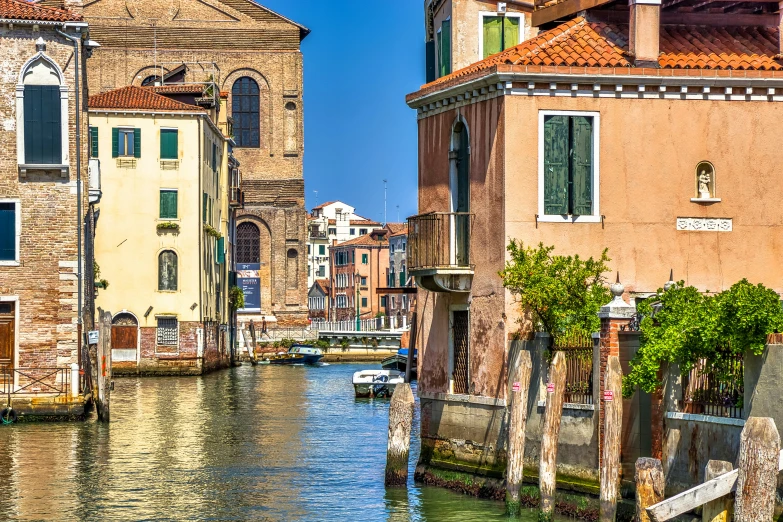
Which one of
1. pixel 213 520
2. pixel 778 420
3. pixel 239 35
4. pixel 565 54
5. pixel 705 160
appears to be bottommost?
pixel 213 520

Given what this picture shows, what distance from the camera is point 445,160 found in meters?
20.2

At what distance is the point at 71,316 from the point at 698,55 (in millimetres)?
15040

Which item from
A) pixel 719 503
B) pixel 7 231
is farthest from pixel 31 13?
pixel 719 503

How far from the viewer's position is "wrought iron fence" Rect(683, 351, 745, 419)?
14422 mm

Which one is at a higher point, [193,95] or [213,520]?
[193,95]

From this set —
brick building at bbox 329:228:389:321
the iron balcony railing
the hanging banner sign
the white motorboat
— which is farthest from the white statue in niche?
brick building at bbox 329:228:389:321

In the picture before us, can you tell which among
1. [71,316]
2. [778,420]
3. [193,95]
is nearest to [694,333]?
[778,420]

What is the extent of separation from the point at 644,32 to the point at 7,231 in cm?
1553

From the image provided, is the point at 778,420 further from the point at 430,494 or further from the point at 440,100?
the point at 440,100

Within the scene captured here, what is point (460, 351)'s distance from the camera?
19734mm

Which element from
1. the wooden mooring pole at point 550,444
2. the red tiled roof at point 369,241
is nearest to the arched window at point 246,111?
the red tiled roof at point 369,241

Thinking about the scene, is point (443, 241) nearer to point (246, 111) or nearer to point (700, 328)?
point (700, 328)

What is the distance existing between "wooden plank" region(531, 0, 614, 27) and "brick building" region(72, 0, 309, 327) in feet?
169

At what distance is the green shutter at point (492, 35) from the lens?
71.4ft
